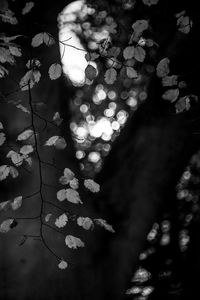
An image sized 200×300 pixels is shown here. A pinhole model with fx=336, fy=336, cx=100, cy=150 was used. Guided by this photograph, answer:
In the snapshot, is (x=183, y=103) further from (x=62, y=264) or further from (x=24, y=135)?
(x=62, y=264)

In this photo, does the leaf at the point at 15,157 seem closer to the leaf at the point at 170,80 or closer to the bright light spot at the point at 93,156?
Result: the leaf at the point at 170,80

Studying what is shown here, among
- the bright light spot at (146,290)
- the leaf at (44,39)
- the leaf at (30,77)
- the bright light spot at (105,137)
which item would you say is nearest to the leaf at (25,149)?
the leaf at (30,77)

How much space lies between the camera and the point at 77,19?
5.10 metres

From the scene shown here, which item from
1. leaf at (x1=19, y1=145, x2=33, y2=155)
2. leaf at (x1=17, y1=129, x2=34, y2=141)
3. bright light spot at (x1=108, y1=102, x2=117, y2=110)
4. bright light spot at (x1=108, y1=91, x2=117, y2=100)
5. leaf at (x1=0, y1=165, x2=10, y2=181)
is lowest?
bright light spot at (x1=108, y1=102, x2=117, y2=110)

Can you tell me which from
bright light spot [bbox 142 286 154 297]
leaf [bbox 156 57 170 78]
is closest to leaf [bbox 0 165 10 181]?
leaf [bbox 156 57 170 78]

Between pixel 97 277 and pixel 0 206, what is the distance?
0.79 m

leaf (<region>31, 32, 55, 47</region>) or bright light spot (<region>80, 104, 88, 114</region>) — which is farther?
bright light spot (<region>80, 104, 88, 114</region>)

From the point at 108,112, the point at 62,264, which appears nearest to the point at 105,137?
the point at 108,112

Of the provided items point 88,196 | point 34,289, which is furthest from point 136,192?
point 34,289

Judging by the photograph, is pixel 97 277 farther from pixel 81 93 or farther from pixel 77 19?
pixel 81 93

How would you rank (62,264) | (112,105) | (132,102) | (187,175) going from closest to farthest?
(62,264)
(132,102)
(112,105)
(187,175)

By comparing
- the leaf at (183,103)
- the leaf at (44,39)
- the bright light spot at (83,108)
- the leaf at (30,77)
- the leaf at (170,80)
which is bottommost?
the bright light spot at (83,108)

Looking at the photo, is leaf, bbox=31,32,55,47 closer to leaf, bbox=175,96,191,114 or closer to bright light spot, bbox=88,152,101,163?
leaf, bbox=175,96,191,114

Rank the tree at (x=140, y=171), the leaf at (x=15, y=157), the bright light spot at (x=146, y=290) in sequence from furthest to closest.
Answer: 1. the bright light spot at (x=146, y=290)
2. the tree at (x=140, y=171)
3. the leaf at (x=15, y=157)
